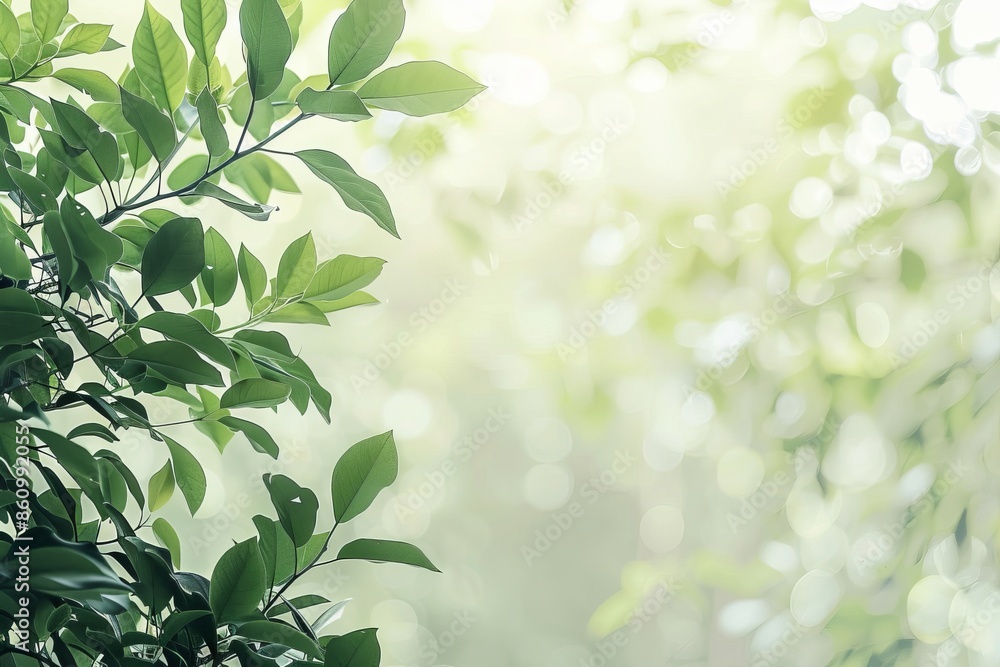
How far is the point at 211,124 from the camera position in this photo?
0.31m

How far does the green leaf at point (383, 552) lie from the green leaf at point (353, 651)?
0.12 feet

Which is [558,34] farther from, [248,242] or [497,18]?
[248,242]

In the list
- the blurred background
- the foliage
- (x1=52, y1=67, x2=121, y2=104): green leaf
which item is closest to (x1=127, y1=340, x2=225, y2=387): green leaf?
the foliage

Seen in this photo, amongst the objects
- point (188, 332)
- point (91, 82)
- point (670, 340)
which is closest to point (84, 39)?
point (91, 82)

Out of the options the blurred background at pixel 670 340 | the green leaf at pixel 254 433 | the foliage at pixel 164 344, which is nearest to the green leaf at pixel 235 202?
the foliage at pixel 164 344

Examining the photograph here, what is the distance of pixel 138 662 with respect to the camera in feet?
0.95

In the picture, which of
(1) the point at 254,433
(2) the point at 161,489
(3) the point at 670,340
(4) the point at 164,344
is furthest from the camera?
(3) the point at 670,340

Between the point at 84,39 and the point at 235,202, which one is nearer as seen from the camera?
the point at 235,202

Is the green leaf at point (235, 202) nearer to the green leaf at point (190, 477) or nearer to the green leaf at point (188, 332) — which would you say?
the green leaf at point (188, 332)

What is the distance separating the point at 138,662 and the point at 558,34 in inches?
51.7

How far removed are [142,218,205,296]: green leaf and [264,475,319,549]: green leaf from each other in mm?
97

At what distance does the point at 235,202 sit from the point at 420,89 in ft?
0.35

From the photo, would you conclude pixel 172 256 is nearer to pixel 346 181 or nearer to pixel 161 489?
pixel 346 181

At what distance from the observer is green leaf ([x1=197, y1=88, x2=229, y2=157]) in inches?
12.1
